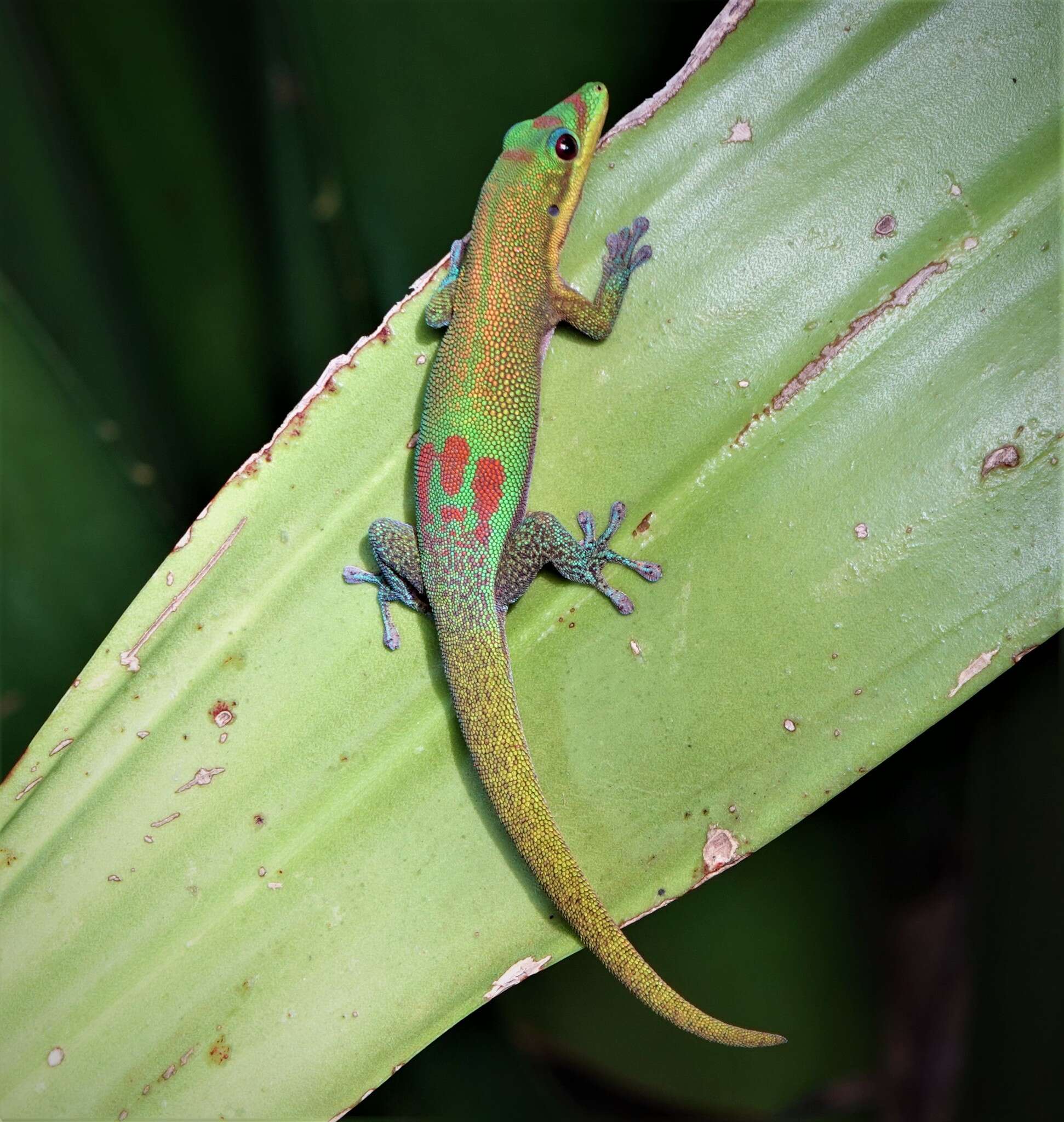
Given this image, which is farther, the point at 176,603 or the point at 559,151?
the point at 559,151

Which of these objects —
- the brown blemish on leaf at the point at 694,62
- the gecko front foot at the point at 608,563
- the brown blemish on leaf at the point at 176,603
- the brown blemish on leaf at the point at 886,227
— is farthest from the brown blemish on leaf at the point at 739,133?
the brown blemish on leaf at the point at 176,603

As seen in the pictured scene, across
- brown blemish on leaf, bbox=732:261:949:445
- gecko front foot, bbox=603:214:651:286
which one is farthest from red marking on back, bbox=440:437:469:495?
brown blemish on leaf, bbox=732:261:949:445

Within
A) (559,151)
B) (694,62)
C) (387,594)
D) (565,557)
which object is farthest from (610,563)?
(559,151)

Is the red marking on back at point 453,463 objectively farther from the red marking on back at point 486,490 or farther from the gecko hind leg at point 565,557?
the gecko hind leg at point 565,557

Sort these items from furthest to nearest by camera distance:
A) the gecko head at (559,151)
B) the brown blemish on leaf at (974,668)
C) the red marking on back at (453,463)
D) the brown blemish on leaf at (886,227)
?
the gecko head at (559,151) → the red marking on back at (453,463) → the brown blemish on leaf at (886,227) → the brown blemish on leaf at (974,668)

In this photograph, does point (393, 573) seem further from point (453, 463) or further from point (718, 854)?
point (718, 854)

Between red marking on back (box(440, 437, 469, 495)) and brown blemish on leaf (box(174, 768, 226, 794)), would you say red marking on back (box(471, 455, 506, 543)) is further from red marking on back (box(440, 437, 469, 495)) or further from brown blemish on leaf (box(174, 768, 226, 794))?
brown blemish on leaf (box(174, 768, 226, 794))
